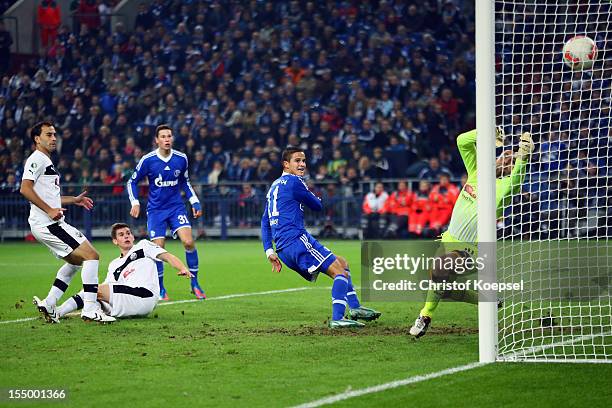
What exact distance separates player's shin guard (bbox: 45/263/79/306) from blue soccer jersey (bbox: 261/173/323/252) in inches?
91.6

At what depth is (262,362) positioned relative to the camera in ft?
26.0

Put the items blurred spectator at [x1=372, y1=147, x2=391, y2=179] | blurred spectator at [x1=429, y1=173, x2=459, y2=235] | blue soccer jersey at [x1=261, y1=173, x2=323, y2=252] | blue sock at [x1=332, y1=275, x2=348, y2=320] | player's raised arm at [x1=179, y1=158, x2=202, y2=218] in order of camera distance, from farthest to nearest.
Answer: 1. blurred spectator at [x1=372, y1=147, x2=391, y2=179]
2. blurred spectator at [x1=429, y1=173, x2=459, y2=235]
3. player's raised arm at [x1=179, y1=158, x2=202, y2=218]
4. blue soccer jersey at [x1=261, y1=173, x2=323, y2=252]
5. blue sock at [x1=332, y1=275, x2=348, y2=320]

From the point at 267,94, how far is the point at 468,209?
751 inches

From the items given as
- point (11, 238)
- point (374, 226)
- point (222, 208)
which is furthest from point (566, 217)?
point (11, 238)

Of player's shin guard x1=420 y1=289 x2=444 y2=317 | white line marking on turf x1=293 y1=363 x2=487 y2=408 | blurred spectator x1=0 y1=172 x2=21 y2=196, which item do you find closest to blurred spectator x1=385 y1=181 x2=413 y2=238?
blurred spectator x1=0 y1=172 x2=21 y2=196

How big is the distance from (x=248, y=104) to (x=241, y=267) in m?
10.5

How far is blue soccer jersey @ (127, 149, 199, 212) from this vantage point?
1344cm

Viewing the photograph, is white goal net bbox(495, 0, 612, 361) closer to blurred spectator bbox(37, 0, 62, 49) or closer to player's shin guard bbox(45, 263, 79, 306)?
player's shin guard bbox(45, 263, 79, 306)

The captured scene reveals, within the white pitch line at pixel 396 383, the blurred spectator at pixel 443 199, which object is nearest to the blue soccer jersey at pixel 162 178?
the white pitch line at pixel 396 383

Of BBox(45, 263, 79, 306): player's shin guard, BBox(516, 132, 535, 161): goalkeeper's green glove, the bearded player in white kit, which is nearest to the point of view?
BBox(516, 132, 535, 161): goalkeeper's green glove

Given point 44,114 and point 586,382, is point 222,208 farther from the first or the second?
point 586,382

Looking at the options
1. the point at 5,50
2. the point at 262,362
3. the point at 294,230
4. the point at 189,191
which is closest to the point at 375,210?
the point at 189,191

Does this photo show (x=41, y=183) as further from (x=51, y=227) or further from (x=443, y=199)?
(x=443, y=199)

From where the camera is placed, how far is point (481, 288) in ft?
26.1
